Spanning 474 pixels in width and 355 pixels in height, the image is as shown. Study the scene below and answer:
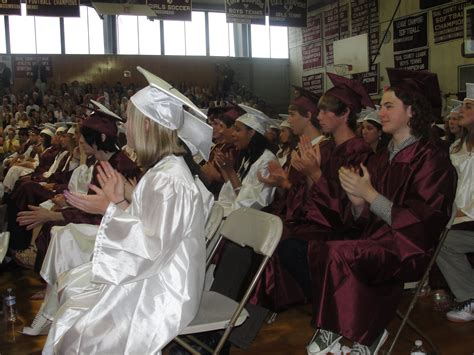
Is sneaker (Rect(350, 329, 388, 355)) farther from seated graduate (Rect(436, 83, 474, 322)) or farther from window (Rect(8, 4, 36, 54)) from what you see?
window (Rect(8, 4, 36, 54))

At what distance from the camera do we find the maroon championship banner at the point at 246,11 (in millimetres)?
13453

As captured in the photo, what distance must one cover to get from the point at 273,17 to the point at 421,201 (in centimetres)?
1193

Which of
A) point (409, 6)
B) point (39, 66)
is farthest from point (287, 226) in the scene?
point (39, 66)

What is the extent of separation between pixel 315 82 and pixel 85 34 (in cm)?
857

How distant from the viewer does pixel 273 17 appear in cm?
1410

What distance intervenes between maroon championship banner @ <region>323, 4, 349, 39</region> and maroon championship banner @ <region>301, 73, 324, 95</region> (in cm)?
150

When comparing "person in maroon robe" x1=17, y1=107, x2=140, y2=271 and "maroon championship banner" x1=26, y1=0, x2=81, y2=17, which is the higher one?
"maroon championship banner" x1=26, y1=0, x2=81, y2=17

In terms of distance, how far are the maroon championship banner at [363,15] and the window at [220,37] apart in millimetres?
5515

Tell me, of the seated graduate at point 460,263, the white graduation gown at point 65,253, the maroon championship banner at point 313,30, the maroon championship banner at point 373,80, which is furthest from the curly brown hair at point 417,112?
the maroon championship banner at point 313,30

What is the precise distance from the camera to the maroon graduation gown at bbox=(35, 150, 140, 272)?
13.8 ft

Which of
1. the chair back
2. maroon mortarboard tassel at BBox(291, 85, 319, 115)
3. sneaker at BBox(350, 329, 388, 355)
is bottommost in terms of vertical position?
sneaker at BBox(350, 329, 388, 355)

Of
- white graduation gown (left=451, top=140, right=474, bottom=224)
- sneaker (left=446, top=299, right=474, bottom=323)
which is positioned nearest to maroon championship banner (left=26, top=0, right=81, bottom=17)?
white graduation gown (left=451, top=140, right=474, bottom=224)

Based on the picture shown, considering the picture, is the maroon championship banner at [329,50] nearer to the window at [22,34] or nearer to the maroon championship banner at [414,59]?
the maroon championship banner at [414,59]

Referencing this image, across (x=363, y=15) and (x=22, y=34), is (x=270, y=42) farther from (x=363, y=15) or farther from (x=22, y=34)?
(x=22, y=34)
